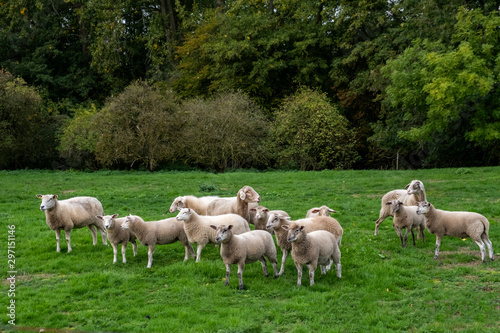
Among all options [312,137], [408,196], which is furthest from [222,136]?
[408,196]

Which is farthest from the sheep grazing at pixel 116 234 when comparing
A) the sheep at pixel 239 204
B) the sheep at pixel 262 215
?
the sheep at pixel 262 215

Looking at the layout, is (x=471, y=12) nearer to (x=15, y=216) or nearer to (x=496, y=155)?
(x=496, y=155)

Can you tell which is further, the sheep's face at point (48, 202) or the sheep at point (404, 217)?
the sheep's face at point (48, 202)

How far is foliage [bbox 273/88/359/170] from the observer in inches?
1331

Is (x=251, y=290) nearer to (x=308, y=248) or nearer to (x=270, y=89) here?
(x=308, y=248)

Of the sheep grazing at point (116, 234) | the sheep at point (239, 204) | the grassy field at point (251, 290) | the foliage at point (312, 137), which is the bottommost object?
the grassy field at point (251, 290)

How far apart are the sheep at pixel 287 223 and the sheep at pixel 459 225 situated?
1.98 meters

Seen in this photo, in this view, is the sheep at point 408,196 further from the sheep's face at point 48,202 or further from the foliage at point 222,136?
the foliage at point 222,136

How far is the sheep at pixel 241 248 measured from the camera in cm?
957

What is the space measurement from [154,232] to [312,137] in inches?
932

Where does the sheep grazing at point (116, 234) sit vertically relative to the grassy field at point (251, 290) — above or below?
above

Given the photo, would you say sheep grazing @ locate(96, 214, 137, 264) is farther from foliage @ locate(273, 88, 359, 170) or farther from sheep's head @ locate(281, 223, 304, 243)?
foliage @ locate(273, 88, 359, 170)

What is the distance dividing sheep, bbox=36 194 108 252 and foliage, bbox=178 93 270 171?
66.9 feet

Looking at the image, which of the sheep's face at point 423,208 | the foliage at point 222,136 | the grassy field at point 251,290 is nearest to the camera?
the grassy field at point 251,290
